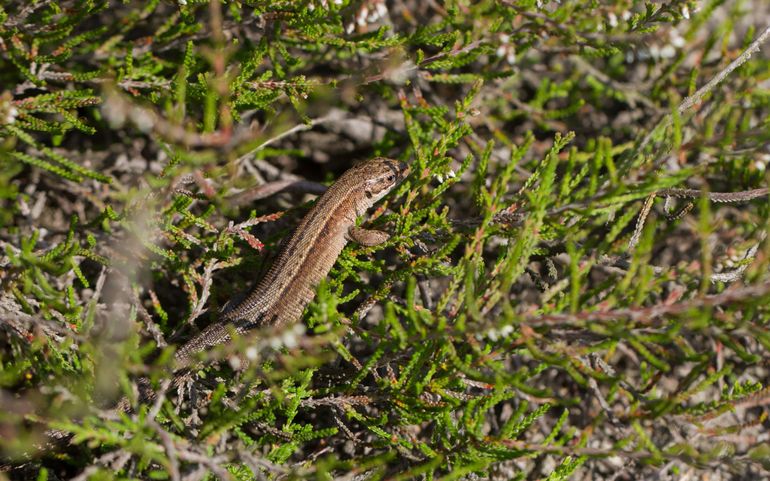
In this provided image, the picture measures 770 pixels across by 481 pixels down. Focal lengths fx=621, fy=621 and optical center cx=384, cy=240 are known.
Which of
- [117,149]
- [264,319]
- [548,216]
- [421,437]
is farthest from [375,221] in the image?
[117,149]

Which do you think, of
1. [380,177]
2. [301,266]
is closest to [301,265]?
[301,266]

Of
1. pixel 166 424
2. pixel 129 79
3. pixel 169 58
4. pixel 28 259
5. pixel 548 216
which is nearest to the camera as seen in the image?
pixel 28 259

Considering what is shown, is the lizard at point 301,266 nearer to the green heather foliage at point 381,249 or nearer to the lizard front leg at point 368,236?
the lizard front leg at point 368,236

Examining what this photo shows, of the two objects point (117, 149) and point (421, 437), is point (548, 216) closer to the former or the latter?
point (421, 437)

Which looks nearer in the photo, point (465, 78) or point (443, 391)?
point (443, 391)

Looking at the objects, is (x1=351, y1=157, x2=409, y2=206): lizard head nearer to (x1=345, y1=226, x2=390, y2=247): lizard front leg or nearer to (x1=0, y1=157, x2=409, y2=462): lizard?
(x1=0, y1=157, x2=409, y2=462): lizard

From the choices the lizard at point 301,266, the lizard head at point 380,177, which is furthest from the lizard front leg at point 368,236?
the lizard head at point 380,177
